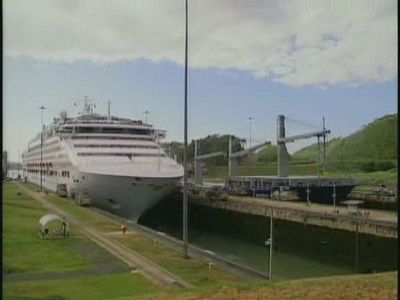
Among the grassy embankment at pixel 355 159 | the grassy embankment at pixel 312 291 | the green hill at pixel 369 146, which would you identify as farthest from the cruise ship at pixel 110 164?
the green hill at pixel 369 146

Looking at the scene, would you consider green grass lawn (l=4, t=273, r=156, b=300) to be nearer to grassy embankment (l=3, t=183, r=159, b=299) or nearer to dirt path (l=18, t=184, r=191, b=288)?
grassy embankment (l=3, t=183, r=159, b=299)

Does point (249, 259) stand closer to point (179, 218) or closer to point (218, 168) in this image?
point (179, 218)

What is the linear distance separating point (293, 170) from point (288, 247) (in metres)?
72.1

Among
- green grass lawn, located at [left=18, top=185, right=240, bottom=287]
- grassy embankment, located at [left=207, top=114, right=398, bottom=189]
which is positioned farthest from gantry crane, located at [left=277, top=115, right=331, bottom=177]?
green grass lawn, located at [left=18, top=185, right=240, bottom=287]

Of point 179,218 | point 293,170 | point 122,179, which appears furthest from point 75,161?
point 293,170

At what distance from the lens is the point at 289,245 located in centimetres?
3388

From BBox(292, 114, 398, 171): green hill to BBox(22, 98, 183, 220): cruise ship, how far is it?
168ft

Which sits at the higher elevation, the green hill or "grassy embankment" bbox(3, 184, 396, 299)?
the green hill

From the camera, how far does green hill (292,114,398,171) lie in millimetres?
97375

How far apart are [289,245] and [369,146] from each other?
263ft

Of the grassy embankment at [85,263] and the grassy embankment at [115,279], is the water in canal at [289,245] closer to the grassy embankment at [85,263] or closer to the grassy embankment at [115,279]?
the grassy embankment at [85,263]

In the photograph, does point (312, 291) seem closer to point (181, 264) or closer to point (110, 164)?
point (181, 264)

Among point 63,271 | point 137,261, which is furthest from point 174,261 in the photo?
point 63,271

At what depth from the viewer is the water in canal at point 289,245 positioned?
88.8 feet
